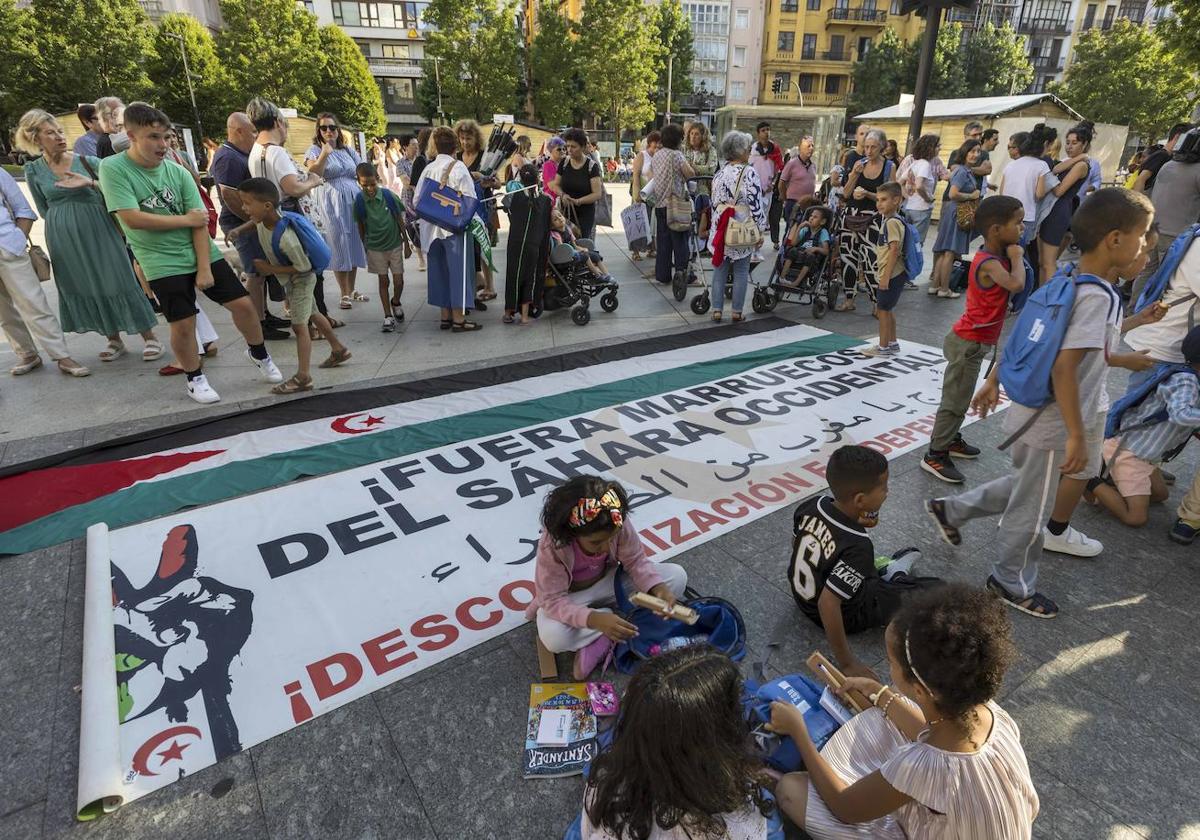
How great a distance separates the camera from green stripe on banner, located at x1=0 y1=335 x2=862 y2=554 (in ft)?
10.8

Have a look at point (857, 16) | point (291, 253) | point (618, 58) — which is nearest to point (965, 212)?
point (291, 253)

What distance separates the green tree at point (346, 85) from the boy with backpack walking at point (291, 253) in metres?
41.5

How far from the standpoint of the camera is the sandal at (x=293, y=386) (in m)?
4.94

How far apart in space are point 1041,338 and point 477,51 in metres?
42.5

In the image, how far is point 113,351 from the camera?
18.4ft

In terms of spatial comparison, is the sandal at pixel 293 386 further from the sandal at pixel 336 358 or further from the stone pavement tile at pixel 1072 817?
the stone pavement tile at pixel 1072 817

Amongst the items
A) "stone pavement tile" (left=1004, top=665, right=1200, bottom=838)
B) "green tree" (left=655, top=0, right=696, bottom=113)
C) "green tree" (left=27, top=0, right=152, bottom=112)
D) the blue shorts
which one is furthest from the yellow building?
"stone pavement tile" (left=1004, top=665, right=1200, bottom=838)

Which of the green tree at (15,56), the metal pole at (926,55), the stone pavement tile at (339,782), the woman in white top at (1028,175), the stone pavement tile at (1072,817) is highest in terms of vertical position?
the green tree at (15,56)

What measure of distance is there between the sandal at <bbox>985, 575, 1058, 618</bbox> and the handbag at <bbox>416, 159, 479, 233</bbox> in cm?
527

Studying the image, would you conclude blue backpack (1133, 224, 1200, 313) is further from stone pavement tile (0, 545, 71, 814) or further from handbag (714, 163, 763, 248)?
stone pavement tile (0, 545, 71, 814)

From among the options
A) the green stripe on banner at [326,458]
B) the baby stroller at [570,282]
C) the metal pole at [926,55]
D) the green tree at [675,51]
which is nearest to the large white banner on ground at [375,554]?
the green stripe on banner at [326,458]

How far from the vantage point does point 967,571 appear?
301cm

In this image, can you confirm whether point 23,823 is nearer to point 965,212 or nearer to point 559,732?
point 559,732

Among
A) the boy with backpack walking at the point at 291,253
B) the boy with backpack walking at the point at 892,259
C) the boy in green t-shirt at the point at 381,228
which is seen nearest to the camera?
the boy with backpack walking at the point at 291,253
